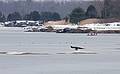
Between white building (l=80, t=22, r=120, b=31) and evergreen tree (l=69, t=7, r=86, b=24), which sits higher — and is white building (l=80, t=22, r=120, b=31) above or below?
below

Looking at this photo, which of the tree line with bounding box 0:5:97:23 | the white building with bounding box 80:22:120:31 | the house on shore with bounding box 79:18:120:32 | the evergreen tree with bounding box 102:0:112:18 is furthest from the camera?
the evergreen tree with bounding box 102:0:112:18

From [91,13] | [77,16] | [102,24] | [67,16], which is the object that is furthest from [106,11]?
[67,16]

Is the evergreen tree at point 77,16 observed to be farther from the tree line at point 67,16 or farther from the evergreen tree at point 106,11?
the evergreen tree at point 106,11

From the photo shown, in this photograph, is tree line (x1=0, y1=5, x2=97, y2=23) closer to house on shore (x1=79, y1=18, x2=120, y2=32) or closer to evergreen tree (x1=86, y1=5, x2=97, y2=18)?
evergreen tree (x1=86, y1=5, x2=97, y2=18)

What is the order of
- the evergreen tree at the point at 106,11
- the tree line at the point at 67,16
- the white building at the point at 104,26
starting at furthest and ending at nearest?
the evergreen tree at the point at 106,11 < the tree line at the point at 67,16 < the white building at the point at 104,26

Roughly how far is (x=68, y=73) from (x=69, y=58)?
20.6 ft

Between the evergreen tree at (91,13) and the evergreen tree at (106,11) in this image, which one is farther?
the evergreen tree at (106,11)

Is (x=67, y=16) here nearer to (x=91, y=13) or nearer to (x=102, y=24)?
(x=91, y=13)

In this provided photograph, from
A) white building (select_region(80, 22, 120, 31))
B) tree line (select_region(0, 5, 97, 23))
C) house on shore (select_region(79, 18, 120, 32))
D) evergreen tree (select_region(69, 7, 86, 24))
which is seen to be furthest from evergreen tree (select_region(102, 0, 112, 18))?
white building (select_region(80, 22, 120, 31))

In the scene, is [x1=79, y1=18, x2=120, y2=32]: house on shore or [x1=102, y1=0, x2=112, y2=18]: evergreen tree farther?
[x1=102, y1=0, x2=112, y2=18]: evergreen tree

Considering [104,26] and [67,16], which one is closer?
[104,26]

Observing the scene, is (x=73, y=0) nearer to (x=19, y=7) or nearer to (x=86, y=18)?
(x=19, y=7)

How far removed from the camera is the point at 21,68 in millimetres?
20500

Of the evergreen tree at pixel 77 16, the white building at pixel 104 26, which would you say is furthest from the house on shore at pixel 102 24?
the evergreen tree at pixel 77 16
